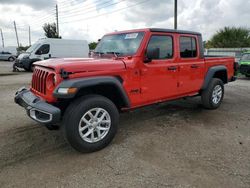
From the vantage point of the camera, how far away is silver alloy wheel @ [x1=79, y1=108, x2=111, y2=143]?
3.46 m

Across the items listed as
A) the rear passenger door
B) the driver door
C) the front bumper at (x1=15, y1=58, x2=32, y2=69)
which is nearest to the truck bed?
the rear passenger door

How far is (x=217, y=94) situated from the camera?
6195 millimetres

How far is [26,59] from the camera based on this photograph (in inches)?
637

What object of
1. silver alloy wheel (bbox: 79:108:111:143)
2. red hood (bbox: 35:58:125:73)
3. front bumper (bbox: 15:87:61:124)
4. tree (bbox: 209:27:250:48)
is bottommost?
silver alloy wheel (bbox: 79:108:111:143)

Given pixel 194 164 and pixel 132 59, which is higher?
pixel 132 59

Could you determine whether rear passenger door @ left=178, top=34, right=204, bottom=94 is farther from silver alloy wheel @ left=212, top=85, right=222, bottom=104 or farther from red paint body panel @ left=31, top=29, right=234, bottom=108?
silver alloy wheel @ left=212, top=85, right=222, bottom=104

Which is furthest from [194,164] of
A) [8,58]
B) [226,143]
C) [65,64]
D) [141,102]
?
[8,58]

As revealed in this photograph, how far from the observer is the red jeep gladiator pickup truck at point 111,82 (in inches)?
130

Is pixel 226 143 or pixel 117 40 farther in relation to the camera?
pixel 117 40

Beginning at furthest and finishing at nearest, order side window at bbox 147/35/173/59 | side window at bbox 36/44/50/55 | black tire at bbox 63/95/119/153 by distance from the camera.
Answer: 1. side window at bbox 36/44/50/55
2. side window at bbox 147/35/173/59
3. black tire at bbox 63/95/119/153

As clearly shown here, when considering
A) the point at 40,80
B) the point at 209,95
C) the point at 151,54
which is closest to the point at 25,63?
the point at 40,80

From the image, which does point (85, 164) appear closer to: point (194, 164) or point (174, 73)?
point (194, 164)

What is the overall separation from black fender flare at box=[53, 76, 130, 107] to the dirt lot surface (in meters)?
0.88

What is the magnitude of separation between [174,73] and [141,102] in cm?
105
